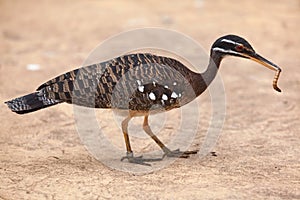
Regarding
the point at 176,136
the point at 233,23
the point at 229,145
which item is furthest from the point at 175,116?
the point at 233,23

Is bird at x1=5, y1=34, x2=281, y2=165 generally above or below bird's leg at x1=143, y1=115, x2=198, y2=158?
above

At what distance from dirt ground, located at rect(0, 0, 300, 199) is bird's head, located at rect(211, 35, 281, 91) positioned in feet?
3.20

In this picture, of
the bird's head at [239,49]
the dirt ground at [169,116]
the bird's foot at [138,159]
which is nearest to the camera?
the dirt ground at [169,116]

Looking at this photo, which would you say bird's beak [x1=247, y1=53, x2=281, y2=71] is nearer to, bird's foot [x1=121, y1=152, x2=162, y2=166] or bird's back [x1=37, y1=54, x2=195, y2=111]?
bird's back [x1=37, y1=54, x2=195, y2=111]

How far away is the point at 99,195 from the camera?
5.28m

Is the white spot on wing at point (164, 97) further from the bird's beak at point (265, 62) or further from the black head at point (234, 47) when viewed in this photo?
the bird's beak at point (265, 62)

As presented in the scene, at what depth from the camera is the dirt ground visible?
548 centimetres

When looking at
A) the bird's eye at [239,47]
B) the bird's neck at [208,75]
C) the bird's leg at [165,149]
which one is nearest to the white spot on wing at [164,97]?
the bird's neck at [208,75]

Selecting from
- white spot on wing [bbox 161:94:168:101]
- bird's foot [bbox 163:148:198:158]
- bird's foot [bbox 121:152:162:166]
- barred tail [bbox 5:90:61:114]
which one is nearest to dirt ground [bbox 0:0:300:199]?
bird's foot [bbox 163:148:198:158]

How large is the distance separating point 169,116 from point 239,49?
6.28 feet

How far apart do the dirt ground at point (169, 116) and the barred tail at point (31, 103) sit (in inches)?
22.8

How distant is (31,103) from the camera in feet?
19.3

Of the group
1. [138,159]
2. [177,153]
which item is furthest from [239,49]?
[138,159]

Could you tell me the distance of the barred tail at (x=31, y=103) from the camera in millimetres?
5848
